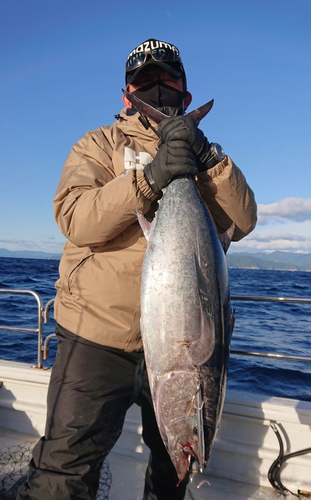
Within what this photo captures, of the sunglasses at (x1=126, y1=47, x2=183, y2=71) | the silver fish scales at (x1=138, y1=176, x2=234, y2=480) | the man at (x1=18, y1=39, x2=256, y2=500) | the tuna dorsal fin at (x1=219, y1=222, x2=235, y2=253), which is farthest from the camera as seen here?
the sunglasses at (x1=126, y1=47, x2=183, y2=71)

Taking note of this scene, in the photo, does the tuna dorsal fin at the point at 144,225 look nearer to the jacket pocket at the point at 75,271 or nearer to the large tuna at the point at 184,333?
the large tuna at the point at 184,333

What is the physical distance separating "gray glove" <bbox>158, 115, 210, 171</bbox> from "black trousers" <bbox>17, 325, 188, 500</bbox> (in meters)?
1.15

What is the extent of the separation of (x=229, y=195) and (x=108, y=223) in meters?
0.71

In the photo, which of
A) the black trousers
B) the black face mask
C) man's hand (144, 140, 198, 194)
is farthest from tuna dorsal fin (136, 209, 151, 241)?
the black face mask

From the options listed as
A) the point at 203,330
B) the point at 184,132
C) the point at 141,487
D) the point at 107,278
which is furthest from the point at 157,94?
the point at 141,487

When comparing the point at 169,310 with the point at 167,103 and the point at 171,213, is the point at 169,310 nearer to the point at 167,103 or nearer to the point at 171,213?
the point at 171,213

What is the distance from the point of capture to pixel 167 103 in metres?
2.39

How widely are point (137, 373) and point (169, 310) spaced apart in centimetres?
59

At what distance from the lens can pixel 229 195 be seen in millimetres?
1993

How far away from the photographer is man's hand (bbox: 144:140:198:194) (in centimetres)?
170

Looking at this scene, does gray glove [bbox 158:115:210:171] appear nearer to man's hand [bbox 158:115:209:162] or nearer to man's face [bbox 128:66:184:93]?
man's hand [bbox 158:115:209:162]

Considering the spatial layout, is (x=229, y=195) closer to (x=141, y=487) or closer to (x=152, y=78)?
(x=152, y=78)

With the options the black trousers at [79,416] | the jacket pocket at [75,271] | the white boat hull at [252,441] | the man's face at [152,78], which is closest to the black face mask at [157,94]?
the man's face at [152,78]

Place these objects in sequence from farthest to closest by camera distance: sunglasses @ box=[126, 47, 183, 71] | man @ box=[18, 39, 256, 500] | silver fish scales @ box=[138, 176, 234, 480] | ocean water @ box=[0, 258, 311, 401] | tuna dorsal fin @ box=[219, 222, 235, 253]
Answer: ocean water @ box=[0, 258, 311, 401] < sunglasses @ box=[126, 47, 183, 71] < tuna dorsal fin @ box=[219, 222, 235, 253] < man @ box=[18, 39, 256, 500] < silver fish scales @ box=[138, 176, 234, 480]
